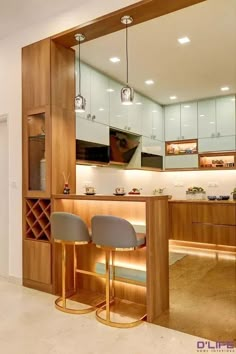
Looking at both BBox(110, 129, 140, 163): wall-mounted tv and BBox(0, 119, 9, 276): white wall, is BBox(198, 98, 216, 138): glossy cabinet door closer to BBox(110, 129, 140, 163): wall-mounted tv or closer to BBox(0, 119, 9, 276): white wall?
BBox(110, 129, 140, 163): wall-mounted tv

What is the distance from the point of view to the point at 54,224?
2.97 m

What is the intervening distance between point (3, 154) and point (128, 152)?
2.26 metres

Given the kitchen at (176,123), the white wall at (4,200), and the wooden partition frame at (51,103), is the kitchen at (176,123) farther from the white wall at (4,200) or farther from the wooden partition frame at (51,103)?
the white wall at (4,200)

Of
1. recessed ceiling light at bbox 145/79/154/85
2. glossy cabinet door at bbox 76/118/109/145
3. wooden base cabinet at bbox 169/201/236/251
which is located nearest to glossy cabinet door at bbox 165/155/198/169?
wooden base cabinet at bbox 169/201/236/251

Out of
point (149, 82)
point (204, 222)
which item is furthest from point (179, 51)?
point (204, 222)

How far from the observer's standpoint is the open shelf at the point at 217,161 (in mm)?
5969

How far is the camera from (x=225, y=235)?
5.14 metres

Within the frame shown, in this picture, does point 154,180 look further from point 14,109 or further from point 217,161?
point 14,109

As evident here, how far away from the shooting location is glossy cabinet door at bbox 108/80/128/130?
4867 mm

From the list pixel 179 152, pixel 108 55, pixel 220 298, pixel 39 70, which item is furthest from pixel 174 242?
pixel 39 70

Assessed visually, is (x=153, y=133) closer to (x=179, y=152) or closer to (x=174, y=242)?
(x=179, y=152)

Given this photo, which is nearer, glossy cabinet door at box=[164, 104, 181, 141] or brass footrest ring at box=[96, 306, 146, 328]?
brass footrest ring at box=[96, 306, 146, 328]

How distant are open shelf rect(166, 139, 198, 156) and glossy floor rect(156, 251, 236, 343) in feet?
7.92

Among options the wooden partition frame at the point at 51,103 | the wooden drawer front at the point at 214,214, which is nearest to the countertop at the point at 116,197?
the wooden partition frame at the point at 51,103
